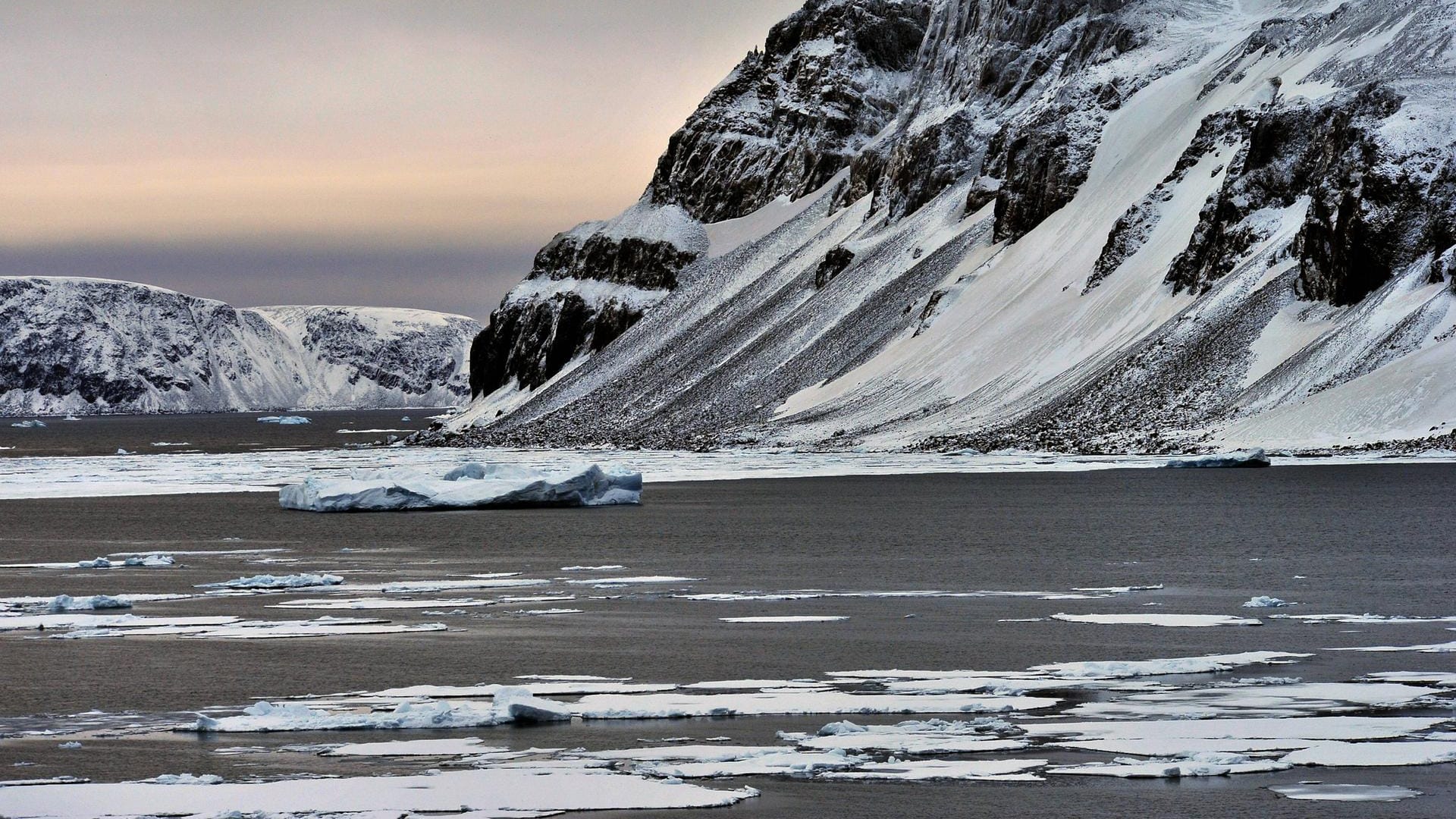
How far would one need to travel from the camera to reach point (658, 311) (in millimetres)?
195125

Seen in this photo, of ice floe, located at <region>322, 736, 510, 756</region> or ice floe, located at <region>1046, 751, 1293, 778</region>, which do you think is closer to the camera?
ice floe, located at <region>1046, 751, 1293, 778</region>

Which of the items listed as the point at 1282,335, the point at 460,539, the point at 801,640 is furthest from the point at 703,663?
the point at 1282,335

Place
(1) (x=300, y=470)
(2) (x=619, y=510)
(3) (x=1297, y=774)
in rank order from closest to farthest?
(3) (x=1297, y=774) < (2) (x=619, y=510) < (1) (x=300, y=470)

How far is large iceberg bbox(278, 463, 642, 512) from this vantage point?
64625mm

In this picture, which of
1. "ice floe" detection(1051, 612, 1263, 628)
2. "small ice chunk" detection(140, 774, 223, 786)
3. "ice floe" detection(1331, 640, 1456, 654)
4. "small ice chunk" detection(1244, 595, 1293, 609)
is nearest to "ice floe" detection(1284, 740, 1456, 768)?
"ice floe" detection(1331, 640, 1456, 654)

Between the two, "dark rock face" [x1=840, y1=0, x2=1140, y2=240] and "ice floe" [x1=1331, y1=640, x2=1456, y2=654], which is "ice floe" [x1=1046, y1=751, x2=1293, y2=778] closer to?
"ice floe" [x1=1331, y1=640, x2=1456, y2=654]

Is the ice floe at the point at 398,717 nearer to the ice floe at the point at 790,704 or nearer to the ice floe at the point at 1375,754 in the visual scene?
the ice floe at the point at 790,704

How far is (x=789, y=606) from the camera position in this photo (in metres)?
29.8

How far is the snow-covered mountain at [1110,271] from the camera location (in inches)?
4316

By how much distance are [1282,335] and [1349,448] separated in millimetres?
24826

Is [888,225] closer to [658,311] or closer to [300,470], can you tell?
[658,311]

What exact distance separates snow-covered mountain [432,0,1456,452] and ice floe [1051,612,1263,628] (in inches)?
2788

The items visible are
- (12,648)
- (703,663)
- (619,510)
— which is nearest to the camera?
(703,663)

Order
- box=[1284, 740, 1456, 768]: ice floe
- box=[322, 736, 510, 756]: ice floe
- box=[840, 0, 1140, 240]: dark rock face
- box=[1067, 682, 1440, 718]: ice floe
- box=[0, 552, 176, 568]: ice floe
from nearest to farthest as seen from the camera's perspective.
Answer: box=[1284, 740, 1456, 768]: ice floe, box=[322, 736, 510, 756]: ice floe, box=[1067, 682, 1440, 718]: ice floe, box=[0, 552, 176, 568]: ice floe, box=[840, 0, 1140, 240]: dark rock face
